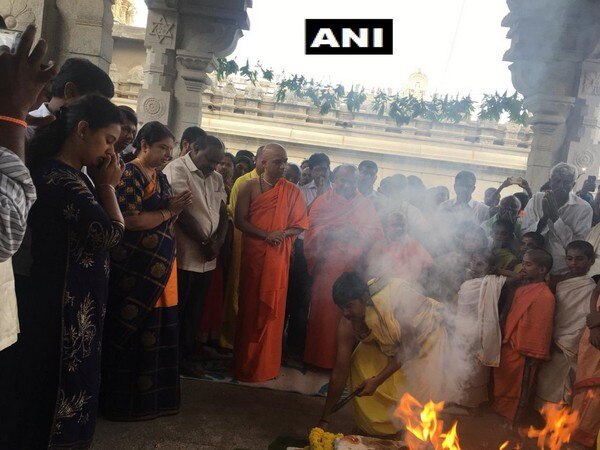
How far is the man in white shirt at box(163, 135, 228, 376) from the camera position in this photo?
3.84m

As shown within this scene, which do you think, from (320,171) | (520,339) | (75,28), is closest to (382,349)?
(520,339)

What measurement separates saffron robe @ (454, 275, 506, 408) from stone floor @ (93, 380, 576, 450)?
201 millimetres

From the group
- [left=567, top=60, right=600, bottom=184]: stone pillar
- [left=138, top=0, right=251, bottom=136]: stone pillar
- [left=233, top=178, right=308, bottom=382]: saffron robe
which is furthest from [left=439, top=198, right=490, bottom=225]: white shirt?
[left=138, top=0, right=251, bottom=136]: stone pillar

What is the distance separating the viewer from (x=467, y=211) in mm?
5727

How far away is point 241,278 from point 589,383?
2584 millimetres

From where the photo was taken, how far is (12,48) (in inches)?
61.9

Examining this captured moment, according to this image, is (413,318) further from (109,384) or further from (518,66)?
(518,66)

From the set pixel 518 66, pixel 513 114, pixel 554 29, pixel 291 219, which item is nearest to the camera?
pixel 291 219

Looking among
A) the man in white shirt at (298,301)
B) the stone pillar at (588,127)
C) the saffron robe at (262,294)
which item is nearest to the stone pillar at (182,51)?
the man in white shirt at (298,301)

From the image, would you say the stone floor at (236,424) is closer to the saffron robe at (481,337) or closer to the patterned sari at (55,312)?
the saffron robe at (481,337)

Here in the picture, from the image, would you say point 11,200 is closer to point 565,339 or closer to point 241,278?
point 241,278

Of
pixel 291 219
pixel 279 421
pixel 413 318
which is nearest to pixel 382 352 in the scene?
pixel 413 318

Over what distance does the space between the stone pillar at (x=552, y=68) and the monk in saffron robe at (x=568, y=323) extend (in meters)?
3.41

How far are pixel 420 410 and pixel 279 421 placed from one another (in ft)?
3.04
